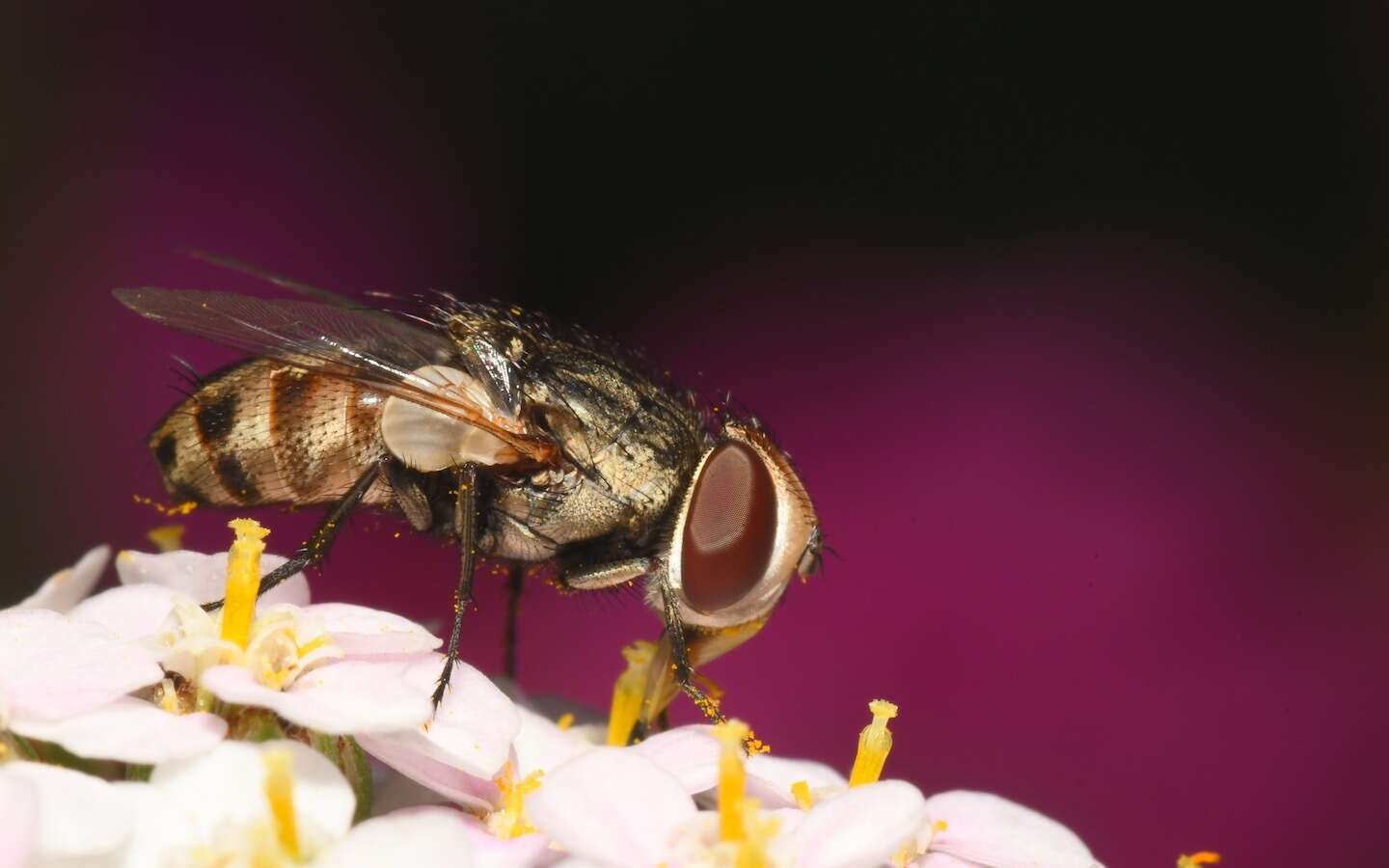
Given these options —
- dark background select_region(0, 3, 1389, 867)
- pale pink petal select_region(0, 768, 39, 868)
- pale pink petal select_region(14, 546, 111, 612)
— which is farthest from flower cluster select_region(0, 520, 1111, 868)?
dark background select_region(0, 3, 1389, 867)

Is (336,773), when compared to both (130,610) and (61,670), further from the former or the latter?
(130,610)

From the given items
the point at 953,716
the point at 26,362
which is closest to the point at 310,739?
the point at 953,716

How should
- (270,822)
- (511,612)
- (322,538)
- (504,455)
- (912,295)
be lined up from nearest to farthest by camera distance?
(270,822)
(322,538)
(504,455)
(511,612)
(912,295)

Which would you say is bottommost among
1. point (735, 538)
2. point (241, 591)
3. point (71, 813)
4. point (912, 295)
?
point (71, 813)

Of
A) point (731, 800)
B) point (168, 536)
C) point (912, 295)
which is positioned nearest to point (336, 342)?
point (168, 536)

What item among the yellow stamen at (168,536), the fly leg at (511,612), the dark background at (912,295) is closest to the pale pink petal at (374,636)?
the yellow stamen at (168,536)

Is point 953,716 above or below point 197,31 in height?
below

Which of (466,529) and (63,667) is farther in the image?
(466,529)

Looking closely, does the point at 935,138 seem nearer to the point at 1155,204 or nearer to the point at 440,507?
the point at 1155,204
